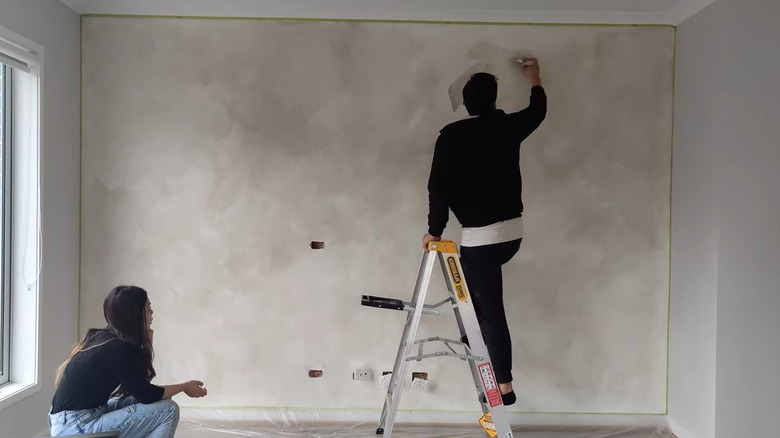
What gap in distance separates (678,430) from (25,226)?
3.69 metres

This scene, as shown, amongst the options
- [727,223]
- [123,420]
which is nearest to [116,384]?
[123,420]

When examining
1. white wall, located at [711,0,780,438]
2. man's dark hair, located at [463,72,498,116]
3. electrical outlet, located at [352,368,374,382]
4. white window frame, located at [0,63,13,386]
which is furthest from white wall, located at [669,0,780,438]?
white window frame, located at [0,63,13,386]

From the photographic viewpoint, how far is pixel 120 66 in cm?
332

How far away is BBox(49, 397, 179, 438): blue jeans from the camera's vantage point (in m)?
2.26

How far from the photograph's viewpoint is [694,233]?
121 inches

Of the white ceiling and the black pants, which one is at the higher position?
the white ceiling

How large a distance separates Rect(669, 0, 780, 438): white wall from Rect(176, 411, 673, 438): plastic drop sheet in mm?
327

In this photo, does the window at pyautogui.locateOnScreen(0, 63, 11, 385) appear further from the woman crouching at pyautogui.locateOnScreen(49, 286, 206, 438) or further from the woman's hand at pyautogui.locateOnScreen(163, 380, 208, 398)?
the woman's hand at pyautogui.locateOnScreen(163, 380, 208, 398)

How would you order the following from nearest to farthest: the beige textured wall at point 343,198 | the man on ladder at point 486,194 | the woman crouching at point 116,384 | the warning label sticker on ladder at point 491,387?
the woman crouching at point 116,384 → the warning label sticker on ladder at point 491,387 → the man on ladder at point 486,194 → the beige textured wall at point 343,198

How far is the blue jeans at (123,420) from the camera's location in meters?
2.26

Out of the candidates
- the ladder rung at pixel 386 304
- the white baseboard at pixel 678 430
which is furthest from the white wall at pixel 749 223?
the ladder rung at pixel 386 304

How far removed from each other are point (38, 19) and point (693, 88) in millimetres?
3446

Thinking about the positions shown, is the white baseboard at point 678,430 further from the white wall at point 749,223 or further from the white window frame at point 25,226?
the white window frame at point 25,226

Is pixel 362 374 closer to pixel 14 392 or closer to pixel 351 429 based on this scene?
pixel 351 429
